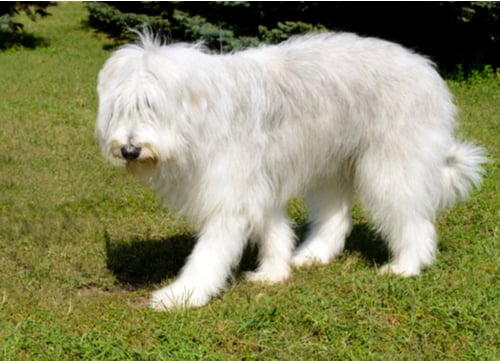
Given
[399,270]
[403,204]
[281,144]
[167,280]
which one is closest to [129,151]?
[281,144]

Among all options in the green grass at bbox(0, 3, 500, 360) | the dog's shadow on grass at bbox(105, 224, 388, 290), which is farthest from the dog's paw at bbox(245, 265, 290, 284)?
the dog's shadow on grass at bbox(105, 224, 388, 290)

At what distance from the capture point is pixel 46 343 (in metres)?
4.07

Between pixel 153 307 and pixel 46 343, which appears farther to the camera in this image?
pixel 153 307

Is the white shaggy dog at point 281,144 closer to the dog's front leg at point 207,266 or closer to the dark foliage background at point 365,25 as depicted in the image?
the dog's front leg at point 207,266

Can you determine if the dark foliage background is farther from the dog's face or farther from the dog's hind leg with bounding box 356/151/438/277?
the dog's face

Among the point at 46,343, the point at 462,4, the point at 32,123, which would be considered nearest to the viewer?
the point at 46,343

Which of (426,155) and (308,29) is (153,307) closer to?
(426,155)

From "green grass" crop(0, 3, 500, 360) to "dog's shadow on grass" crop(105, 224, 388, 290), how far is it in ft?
0.04

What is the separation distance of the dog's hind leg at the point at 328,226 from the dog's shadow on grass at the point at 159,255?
215mm

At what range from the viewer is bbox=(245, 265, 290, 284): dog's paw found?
201 inches

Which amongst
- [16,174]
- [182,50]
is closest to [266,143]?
[182,50]

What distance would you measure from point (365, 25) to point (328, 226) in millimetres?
7975

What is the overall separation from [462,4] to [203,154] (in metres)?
8.04

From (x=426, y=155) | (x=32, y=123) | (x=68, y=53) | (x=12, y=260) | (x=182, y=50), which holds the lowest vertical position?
(x=68, y=53)
